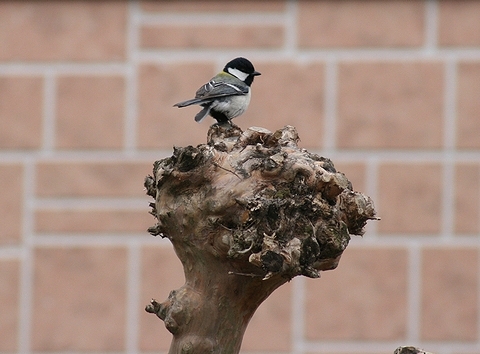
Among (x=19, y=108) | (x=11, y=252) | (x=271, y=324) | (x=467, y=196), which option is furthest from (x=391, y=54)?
(x=11, y=252)

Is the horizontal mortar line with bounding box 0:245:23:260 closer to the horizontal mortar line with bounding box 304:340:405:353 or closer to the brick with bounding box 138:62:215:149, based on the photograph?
the brick with bounding box 138:62:215:149

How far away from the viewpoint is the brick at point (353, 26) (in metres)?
3.25

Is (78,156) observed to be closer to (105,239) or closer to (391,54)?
(105,239)

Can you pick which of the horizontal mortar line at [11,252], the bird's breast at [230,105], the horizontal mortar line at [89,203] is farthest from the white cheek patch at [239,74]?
Result: the horizontal mortar line at [11,252]

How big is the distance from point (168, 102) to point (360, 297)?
2.99 feet

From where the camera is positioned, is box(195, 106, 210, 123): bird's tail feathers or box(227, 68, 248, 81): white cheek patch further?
box(227, 68, 248, 81): white cheek patch

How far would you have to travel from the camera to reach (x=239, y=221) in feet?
4.87

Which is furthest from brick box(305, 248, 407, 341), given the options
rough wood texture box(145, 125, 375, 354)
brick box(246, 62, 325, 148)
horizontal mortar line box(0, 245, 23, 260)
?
rough wood texture box(145, 125, 375, 354)

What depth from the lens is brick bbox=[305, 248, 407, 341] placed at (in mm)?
3205

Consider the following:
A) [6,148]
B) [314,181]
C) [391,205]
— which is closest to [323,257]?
[314,181]

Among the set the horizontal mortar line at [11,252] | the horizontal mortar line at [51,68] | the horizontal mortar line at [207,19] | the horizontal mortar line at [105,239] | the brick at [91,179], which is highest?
the horizontal mortar line at [207,19]

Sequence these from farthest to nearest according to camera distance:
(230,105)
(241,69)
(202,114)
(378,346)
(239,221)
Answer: (378,346) → (241,69) → (230,105) → (202,114) → (239,221)

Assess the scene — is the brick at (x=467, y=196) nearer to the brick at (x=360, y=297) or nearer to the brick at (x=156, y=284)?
the brick at (x=360, y=297)

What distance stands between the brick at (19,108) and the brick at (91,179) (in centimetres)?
13
